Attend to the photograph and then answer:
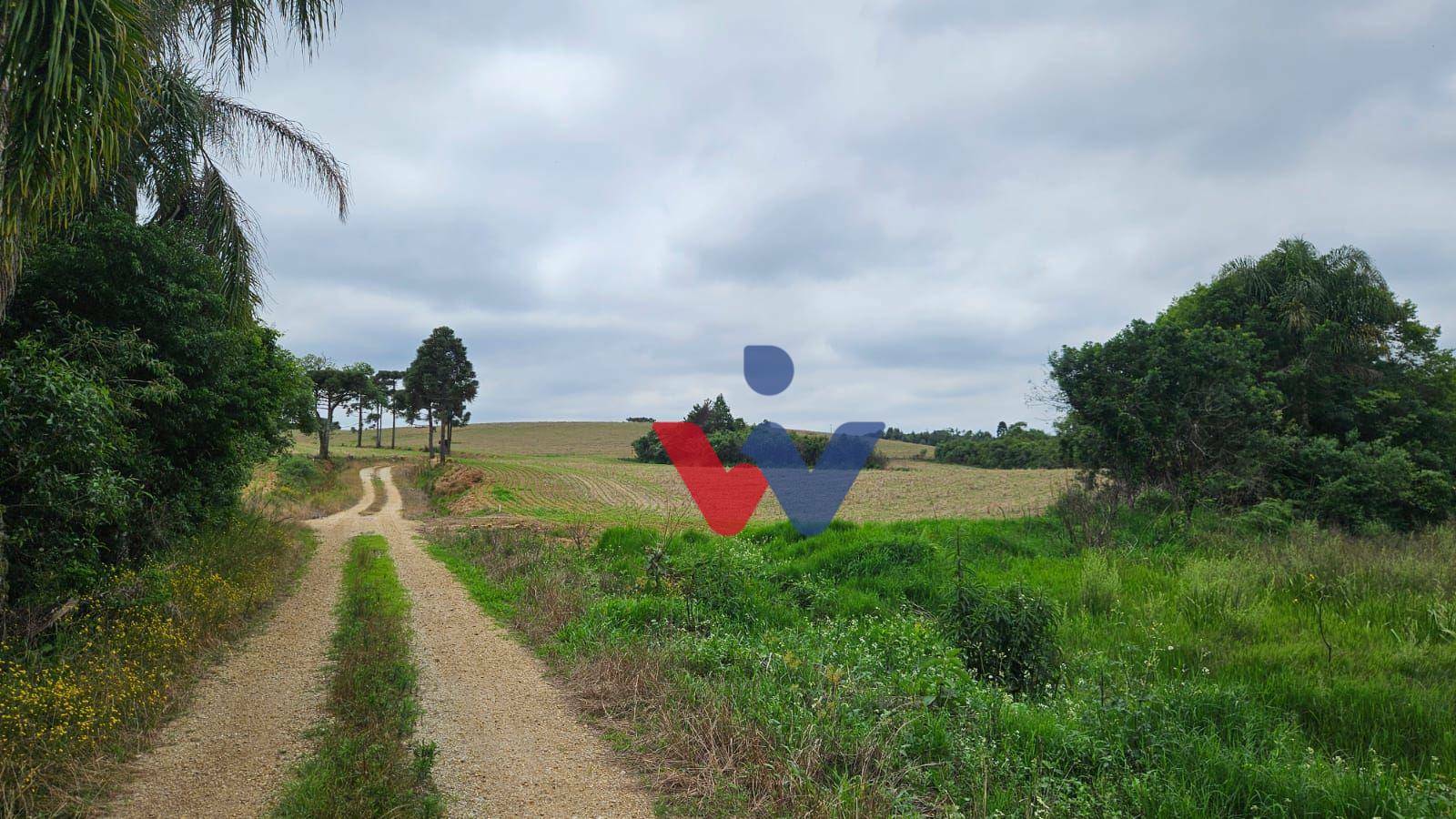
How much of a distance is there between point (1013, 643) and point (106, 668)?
7.99 m

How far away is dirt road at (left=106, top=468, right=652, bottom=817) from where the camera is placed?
4.05 m

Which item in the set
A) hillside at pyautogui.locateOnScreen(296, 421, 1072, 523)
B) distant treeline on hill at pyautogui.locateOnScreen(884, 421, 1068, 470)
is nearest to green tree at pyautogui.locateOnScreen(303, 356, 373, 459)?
hillside at pyautogui.locateOnScreen(296, 421, 1072, 523)

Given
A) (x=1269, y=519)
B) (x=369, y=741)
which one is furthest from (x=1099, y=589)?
(x=369, y=741)

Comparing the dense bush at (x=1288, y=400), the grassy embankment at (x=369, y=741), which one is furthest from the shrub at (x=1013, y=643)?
the dense bush at (x=1288, y=400)

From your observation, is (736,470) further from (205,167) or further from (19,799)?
(19,799)

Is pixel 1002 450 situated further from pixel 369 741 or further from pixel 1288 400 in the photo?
pixel 369 741

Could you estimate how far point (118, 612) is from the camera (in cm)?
656

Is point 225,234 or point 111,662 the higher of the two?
point 225,234

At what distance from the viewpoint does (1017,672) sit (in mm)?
6699

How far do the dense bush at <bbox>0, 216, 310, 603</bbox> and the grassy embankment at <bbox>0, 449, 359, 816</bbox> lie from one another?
44 cm

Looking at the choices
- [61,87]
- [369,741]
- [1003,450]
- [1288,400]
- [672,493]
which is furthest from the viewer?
[1003,450]

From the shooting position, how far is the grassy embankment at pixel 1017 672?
4.05 m

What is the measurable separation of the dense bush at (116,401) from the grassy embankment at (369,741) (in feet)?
8.59

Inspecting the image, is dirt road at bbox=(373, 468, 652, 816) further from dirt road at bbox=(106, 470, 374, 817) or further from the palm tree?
the palm tree
